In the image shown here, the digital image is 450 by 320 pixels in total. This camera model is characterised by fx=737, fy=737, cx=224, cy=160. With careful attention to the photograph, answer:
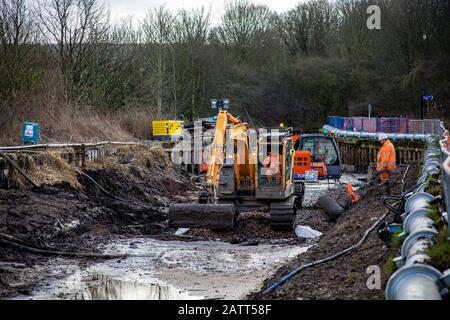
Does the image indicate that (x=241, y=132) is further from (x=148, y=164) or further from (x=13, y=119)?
(x=148, y=164)

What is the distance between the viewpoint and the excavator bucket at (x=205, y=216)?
16.7 m

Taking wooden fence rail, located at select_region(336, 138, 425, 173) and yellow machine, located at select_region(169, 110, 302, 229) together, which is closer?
yellow machine, located at select_region(169, 110, 302, 229)

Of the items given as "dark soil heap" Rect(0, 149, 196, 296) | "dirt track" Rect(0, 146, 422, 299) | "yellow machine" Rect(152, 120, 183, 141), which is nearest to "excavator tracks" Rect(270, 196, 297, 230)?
"dirt track" Rect(0, 146, 422, 299)

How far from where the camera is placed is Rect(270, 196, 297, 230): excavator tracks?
17.4m

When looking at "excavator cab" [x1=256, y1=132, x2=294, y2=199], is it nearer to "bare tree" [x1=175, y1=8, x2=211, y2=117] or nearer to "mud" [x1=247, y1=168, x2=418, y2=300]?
"mud" [x1=247, y1=168, x2=418, y2=300]

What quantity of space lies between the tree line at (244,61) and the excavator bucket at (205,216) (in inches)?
413

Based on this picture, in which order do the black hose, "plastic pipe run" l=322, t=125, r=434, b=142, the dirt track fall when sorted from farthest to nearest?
"plastic pipe run" l=322, t=125, r=434, b=142
the black hose
the dirt track

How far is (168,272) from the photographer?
13.0 meters

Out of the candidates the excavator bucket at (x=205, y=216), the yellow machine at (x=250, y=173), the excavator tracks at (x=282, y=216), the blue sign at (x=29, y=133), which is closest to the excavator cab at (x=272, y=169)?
the yellow machine at (x=250, y=173)

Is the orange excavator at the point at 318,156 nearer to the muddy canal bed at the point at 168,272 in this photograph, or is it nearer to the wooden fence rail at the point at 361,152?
the wooden fence rail at the point at 361,152

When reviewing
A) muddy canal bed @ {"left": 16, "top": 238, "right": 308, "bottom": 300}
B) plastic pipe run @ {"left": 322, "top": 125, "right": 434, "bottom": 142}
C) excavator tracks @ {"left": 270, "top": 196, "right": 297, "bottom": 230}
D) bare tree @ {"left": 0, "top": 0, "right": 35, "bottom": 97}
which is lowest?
muddy canal bed @ {"left": 16, "top": 238, "right": 308, "bottom": 300}

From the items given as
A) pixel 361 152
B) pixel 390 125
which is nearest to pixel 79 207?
pixel 361 152

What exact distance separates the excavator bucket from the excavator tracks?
3.89 ft

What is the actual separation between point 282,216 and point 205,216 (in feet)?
6.31
